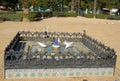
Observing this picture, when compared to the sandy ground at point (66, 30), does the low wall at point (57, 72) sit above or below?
above

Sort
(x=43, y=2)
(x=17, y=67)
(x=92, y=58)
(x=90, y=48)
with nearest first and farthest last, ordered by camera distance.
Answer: (x=17, y=67) → (x=92, y=58) → (x=90, y=48) → (x=43, y=2)

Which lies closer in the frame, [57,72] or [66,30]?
[57,72]

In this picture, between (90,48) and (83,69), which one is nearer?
(83,69)

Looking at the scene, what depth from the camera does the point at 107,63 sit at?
9.82 meters

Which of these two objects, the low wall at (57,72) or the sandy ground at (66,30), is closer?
the low wall at (57,72)

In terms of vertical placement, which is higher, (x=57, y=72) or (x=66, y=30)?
(x=57, y=72)

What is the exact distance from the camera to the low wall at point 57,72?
9266mm

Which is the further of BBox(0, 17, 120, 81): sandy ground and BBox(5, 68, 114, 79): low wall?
BBox(0, 17, 120, 81): sandy ground

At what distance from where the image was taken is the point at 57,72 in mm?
9516

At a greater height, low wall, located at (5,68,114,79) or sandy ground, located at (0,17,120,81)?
low wall, located at (5,68,114,79)

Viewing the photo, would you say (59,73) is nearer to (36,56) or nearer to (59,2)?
(36,56)

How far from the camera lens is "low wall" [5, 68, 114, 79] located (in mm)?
9266

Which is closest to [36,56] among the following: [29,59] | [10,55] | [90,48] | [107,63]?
[29,59]

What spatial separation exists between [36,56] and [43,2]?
61038mm
